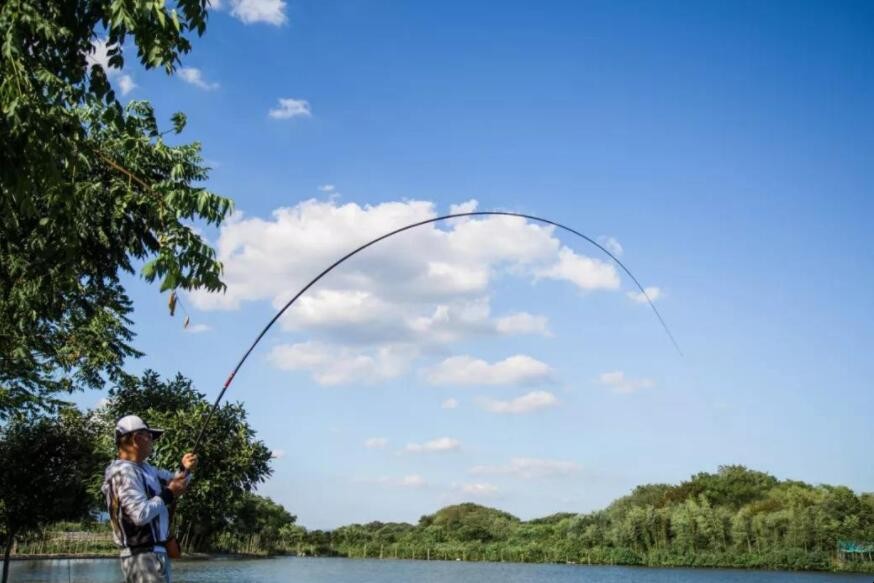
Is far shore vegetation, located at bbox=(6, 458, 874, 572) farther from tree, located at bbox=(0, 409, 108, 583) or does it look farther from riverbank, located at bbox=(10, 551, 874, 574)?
tree, located at bbox=(0, 409, 108, 583)

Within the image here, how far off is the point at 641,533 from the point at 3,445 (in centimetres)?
7544

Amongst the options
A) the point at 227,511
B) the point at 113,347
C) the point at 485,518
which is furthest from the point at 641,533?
the point at 113,347

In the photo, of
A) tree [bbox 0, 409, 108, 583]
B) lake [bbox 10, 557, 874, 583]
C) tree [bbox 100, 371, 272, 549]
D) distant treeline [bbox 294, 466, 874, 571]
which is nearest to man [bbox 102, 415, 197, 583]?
tree [bbox 100, 371, 272, 549]

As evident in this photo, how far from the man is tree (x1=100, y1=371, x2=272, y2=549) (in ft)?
57.7

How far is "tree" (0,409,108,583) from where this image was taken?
79.4 ft

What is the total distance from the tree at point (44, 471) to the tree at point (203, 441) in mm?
1132

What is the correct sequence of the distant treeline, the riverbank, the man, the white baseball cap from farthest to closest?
the distant treeline < the riverbank < the white baseball cap < the man

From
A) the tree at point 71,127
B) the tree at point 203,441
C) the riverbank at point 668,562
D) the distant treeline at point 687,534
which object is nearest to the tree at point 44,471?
the tree at point 203,441

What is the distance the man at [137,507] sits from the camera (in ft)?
15.3

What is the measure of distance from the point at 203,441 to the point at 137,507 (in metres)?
21.1

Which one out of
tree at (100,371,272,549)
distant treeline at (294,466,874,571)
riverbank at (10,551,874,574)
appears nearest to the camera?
tree at (100,371,272,549)

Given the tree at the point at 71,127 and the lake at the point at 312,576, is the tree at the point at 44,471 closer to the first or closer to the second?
the lake at the point at 312,576

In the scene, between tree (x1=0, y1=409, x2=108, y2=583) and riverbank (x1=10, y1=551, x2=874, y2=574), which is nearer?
tree (x1=0, y1=409, x2=108, y2=583)

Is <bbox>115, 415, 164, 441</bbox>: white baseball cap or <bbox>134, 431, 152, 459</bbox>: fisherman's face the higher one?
<bbox>115, 415, 164, 441</bbox>: white baseball cap
